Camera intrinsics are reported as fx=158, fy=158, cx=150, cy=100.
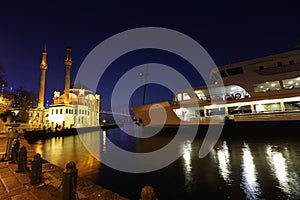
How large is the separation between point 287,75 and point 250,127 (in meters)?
7.01

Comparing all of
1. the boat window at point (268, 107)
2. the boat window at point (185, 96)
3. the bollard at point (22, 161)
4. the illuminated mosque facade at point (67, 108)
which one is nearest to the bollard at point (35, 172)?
the bollard at point (22, 161)

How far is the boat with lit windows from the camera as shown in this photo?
17.2m

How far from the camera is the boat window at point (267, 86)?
724 inches

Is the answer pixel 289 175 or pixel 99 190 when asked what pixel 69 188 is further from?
pixel 289 175

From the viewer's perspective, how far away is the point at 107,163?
961cm

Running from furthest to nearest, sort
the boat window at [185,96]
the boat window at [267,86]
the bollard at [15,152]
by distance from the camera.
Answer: the boat window at [185,96], the boat window at [267,86], the bollard at [15,152]

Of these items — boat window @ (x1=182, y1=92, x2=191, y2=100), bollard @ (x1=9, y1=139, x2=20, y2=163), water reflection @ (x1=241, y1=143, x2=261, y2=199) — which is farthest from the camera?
boat window @ (x1=182, y1=92, x2=191, y2=100)

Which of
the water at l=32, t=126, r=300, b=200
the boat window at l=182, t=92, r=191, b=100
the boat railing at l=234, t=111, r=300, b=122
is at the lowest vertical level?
the water at l=32, t=126, r=300, b=200

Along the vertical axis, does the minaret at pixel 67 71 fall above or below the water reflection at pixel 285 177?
above

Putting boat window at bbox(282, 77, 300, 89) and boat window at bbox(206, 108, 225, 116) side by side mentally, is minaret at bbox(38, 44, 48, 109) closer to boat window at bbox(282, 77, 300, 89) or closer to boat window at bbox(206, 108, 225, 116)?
boat window at bbox(206, 108, 225, 116)

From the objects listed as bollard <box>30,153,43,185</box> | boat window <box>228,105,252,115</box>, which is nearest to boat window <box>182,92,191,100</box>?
boat window <box>228,105,252,115</box>

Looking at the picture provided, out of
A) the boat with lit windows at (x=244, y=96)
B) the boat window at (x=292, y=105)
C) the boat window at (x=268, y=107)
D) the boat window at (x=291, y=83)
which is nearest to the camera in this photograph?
the boat window at (x=292, y=105)

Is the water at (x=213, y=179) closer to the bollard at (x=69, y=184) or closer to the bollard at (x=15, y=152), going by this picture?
the bollard at (x=15, y=152)

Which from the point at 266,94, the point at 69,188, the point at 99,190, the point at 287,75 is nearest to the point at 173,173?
the point at 99,190
